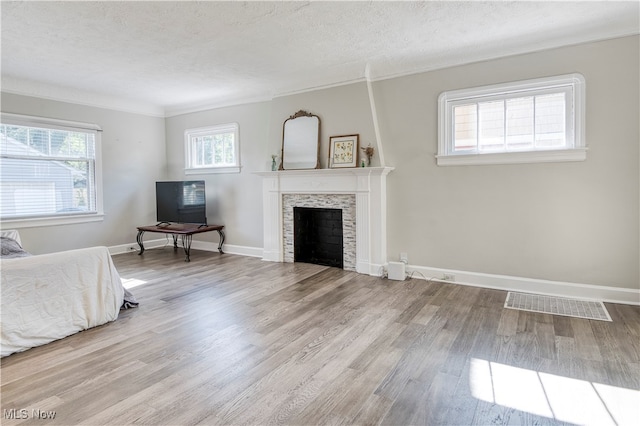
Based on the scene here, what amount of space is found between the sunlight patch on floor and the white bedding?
297cm

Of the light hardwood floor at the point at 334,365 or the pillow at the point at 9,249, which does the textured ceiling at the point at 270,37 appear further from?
the light hardwood floor at the point at 334,365

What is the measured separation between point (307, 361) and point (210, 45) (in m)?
3.22

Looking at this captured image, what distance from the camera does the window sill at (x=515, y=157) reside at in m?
3.56

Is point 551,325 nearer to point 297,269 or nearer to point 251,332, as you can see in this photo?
point 251,332

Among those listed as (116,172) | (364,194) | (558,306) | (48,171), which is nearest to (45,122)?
(48,171)

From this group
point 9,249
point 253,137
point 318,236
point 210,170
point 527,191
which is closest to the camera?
point 527,191

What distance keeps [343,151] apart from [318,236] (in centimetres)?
136

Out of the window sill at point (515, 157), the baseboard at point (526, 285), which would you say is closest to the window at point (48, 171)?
the baseboard at point (526, 285)

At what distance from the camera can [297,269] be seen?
4988mm

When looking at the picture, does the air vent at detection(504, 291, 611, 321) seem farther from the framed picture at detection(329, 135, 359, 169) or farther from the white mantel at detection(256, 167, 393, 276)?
the framed picture at detection(329, 135, 359, 169)

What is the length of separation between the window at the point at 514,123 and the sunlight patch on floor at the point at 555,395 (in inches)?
92.4

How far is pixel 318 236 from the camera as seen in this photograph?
542 centimetres

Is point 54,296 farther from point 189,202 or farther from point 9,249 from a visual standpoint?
point 189,202

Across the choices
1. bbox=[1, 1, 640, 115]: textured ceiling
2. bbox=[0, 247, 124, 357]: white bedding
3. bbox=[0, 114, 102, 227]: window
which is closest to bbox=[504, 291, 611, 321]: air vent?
bbox=[1, 1, 640, 115]: textured ceiling
